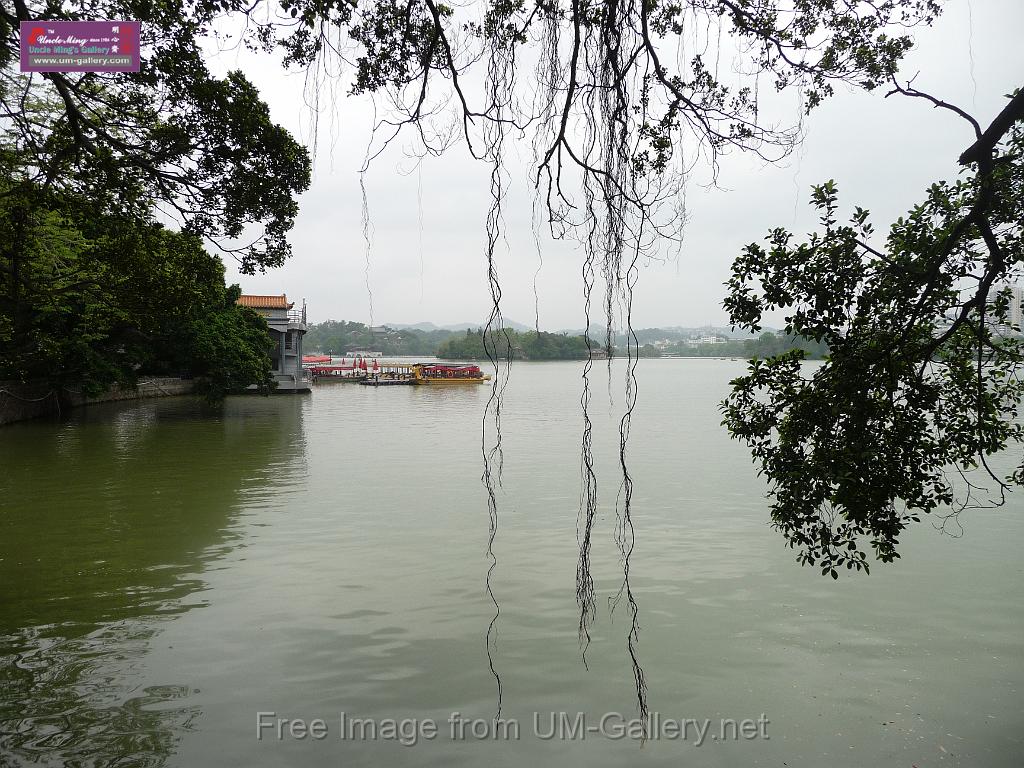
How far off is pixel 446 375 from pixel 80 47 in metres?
47.7

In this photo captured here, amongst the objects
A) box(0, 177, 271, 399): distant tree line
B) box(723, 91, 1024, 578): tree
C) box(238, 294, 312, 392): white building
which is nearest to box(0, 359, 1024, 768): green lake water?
box(723, 91, 1024, 578): tree

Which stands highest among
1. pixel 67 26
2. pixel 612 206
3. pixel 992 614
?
pixel 67 26

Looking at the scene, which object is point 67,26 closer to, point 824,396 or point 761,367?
point 761,367

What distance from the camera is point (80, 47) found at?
4.86 meters

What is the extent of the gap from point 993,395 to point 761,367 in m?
1.34

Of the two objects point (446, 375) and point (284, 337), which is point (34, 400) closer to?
point (284, 337)

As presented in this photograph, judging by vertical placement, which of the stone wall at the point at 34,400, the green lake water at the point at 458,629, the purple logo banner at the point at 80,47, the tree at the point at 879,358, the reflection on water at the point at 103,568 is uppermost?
the purple logo banner at the point at 80,47

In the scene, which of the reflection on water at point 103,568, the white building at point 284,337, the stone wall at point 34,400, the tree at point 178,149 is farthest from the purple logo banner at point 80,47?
the white building at point 284,337

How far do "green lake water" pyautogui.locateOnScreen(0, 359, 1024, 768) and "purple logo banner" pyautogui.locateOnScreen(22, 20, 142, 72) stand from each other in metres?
4.72

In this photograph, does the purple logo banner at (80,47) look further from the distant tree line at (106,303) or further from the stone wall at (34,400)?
the stone wall at (34,400)

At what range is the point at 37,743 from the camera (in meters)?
4.45

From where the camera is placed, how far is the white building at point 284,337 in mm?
39781

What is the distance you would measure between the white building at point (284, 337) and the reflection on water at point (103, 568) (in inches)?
774

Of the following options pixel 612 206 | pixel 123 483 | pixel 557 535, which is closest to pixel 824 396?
pixel 612 206
